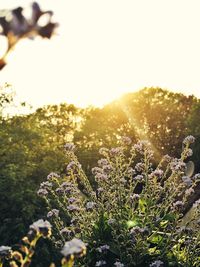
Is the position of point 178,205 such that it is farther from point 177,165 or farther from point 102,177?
point 102,177

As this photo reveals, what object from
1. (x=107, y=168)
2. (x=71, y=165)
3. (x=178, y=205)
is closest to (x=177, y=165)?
(x=178, y=205)

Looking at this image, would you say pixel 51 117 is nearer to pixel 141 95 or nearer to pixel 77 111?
pixel 77 111

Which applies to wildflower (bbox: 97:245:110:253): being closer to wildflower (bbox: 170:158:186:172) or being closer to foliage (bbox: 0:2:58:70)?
wildflower (bbox: 170:158:186:172)

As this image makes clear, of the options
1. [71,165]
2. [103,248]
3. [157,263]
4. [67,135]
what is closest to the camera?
[157,263]

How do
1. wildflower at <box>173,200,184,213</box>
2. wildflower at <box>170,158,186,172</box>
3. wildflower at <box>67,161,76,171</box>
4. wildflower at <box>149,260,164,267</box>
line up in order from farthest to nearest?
wildflower at <box>67,161,76,171</box>
wildflower at <box>170,158,186,172</box>
wildflower at <box>173,200,184,213</box>
wildflower at <box>149,260,164,267</box>

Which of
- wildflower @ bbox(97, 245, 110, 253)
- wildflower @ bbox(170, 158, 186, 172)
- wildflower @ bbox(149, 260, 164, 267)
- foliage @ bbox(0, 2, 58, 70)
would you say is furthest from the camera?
wildflower @ bbox(170, 158, 186, 172)

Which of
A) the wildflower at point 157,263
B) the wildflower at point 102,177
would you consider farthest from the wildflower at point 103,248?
the wildflower at point 102,177

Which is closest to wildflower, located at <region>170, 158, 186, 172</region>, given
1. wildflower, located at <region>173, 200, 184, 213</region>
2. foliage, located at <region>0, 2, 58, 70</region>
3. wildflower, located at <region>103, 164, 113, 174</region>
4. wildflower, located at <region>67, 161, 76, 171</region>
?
wildflower, located at <region>173, 200, 184, 213</region>

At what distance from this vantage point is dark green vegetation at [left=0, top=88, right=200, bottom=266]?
12250 mm

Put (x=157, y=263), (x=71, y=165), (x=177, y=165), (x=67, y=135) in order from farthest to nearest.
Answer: (x=67, y=135) < (x=71, y=165) < (x=177, y=165) < (x=157, y=263)

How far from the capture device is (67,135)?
35531mm

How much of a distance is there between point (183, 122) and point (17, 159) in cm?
1981

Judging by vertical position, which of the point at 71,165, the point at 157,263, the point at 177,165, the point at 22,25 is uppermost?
the point at 71,165

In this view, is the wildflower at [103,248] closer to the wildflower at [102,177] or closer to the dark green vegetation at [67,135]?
Result: the wildflower at [102,177]
